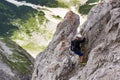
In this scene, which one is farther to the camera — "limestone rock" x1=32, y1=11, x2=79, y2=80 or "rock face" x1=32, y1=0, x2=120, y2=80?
"limestone rock" x1=32, y1=11, x2=79, y2=80

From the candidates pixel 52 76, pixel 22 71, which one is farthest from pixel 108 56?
pixel 22 71

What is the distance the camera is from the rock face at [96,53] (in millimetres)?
47259

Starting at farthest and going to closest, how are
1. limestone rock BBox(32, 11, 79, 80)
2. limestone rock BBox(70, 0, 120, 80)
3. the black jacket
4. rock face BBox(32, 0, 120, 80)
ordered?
1. limestone rock BBox(32, 11, 79, 80)
2. the black jacket
3. rock face BBox(32, 0, 120, 80)
4. limestone rock BBox(70, 0, 120, 80)

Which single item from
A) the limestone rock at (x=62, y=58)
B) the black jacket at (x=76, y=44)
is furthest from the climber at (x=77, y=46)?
the limestone rock at (x=62, y=58)

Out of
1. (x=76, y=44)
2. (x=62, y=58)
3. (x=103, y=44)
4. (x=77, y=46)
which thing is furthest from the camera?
(x=62, y=58)

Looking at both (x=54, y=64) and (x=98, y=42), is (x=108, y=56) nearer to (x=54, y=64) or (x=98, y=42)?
(x=98, y=42)

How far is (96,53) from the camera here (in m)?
51.6

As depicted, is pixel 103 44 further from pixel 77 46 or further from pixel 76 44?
pixel 77 46

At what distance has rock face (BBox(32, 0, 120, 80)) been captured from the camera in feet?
155

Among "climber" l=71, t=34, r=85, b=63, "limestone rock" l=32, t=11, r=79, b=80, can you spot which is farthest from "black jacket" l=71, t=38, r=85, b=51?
"limestone rock" l=32, t=11, r=79, b=80

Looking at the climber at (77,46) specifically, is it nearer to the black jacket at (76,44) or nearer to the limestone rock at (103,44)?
the black jacket at (76,44)

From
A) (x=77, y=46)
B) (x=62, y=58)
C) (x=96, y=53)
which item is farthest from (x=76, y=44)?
(x=62, y=58)

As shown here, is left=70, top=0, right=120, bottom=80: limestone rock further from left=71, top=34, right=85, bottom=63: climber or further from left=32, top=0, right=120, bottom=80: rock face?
left=71, top=34, right=85, bottom=63: climber

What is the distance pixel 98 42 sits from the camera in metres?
55.9
